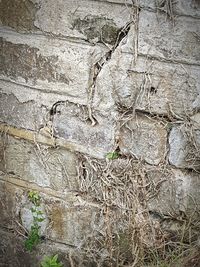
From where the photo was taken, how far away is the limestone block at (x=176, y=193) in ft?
7.50

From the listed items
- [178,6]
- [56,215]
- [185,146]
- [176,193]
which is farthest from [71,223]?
[178,6]

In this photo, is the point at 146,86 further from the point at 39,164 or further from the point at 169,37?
the point at 39,164

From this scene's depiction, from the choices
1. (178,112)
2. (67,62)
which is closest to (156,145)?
(178,112)

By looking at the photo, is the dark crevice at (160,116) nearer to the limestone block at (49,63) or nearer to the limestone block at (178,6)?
the limestone block at (49,63)

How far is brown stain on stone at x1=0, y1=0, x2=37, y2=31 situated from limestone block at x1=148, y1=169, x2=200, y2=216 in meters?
0.93

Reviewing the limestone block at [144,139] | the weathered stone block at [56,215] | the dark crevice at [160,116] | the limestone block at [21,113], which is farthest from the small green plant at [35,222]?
the dark crevice at [160,116]

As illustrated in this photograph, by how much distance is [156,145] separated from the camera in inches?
89.2

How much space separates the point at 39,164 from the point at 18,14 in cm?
78

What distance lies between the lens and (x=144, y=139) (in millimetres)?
2277

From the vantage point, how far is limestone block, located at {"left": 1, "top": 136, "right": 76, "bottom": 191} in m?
2.45

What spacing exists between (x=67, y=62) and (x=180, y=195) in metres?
0.85

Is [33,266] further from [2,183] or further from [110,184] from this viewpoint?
[110,184]

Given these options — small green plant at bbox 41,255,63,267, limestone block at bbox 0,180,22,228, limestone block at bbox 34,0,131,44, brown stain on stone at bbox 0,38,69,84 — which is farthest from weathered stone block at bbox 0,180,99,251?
limestone block at bbox 34,0,131,44

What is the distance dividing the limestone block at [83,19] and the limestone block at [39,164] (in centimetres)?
62
